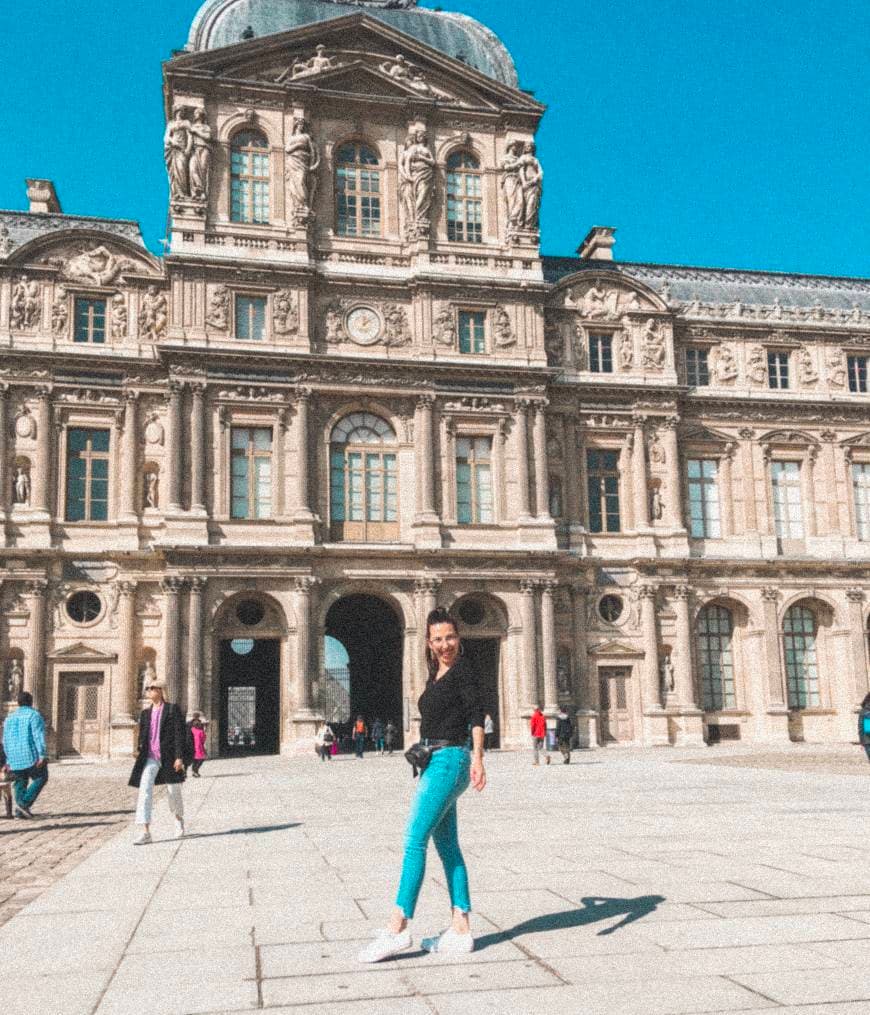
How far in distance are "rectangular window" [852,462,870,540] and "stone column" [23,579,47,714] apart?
29.5 m

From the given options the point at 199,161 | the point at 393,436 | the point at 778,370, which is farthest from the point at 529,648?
the point at 199,161

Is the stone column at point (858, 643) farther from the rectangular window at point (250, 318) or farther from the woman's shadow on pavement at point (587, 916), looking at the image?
the woman's shadow on pavement at point (587, 916)

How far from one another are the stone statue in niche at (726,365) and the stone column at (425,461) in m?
12.0

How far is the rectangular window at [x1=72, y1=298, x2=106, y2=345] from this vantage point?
3834cm

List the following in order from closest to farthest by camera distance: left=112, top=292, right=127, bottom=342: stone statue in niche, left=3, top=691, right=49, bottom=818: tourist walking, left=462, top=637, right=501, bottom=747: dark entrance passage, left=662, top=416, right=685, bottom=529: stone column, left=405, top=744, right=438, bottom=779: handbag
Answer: left=405, top=744, right=438, bottom=779: handbag < left=3, top=691, right=49, bottom=818: tourist walking < left=112, top=292, right=127, bottom=342: stone statue in niche < left=462, top=637, right=501, bottom=747: dark entrance passage < left=662, top=416, right=685, bottom=529: stone column

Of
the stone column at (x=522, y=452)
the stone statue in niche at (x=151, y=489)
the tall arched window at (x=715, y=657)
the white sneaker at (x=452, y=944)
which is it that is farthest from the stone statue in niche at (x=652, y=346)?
the white sneaker at (x=452, y=944)

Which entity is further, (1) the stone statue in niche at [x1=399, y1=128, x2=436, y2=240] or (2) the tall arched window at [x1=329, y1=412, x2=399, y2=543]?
(1) the stone statue in niche at [x1=399, y1=128, x2=436, y2=240]

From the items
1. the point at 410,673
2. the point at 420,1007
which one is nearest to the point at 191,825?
the point at 420,1007

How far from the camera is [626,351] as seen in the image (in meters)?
42.2

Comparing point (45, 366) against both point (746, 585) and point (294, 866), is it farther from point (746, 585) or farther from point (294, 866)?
point (294, 866)

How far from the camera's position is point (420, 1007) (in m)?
6.10

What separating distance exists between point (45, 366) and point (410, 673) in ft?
50.8

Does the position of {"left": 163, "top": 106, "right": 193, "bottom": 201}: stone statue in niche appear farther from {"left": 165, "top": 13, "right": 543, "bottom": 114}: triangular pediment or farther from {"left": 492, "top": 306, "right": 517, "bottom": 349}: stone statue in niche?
{"left": 492, "top": 306, "right": 517, "bottom": 349}: stone statue in niche

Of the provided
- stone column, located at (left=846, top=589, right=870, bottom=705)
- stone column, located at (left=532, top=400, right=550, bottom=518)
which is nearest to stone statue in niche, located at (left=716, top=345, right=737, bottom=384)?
stone column, located at (left=532, top=400, right=550, bottom=518)
